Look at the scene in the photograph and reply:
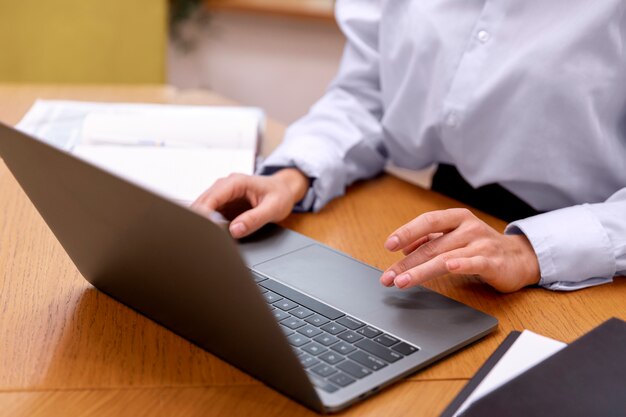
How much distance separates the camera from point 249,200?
1.03m

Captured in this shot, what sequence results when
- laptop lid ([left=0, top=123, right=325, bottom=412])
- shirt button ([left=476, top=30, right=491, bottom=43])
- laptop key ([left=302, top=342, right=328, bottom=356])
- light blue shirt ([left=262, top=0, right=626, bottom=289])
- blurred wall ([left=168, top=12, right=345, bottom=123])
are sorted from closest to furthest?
laptop lid ([left=0, top=123, right=325, bottom=412]) → laptop key ([left=302, top=342, right=328, bottom=356]) → light blue shirt ([left=262, top=0, right=626, bottom=289]) → shirt button ([left=476, top=30, right=491, bottom=43]) → blurred wall ([left=168, top=12, right=345, bottom=123])

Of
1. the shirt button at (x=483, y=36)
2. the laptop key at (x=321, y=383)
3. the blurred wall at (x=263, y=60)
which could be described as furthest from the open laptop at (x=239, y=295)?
the blurred wall at (x=263, y=60)

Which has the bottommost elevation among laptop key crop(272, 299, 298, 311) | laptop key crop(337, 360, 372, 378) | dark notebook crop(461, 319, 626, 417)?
laptop key crop(272, 299, 298, 311)

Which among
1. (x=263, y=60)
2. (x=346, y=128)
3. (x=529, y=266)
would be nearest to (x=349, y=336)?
(x=529, y=266)

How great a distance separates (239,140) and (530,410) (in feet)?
2.49

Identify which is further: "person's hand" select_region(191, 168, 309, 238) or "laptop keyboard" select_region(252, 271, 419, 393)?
"person's hand" select_region(191, 168, 309, 238)

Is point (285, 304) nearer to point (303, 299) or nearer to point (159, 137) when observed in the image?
point (303, 299)

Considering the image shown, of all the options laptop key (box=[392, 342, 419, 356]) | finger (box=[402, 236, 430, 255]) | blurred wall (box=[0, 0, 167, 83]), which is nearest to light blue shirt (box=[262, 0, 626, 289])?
finger (box=[402, 236, 430, 255])

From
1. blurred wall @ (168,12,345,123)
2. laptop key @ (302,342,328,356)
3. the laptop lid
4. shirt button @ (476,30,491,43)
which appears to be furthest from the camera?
blurred wall @ (168,12,345,123)

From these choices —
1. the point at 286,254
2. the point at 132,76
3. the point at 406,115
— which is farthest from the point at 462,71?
the point at 132,76

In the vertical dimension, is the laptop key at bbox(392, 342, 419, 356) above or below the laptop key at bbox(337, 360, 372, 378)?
below

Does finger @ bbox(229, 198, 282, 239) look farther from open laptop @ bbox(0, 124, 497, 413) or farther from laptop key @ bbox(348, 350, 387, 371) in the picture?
laptop key @ bbox(348, 350, 387, 371)

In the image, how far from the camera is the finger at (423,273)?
2.59ft

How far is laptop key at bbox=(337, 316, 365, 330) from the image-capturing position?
738 millimetres
